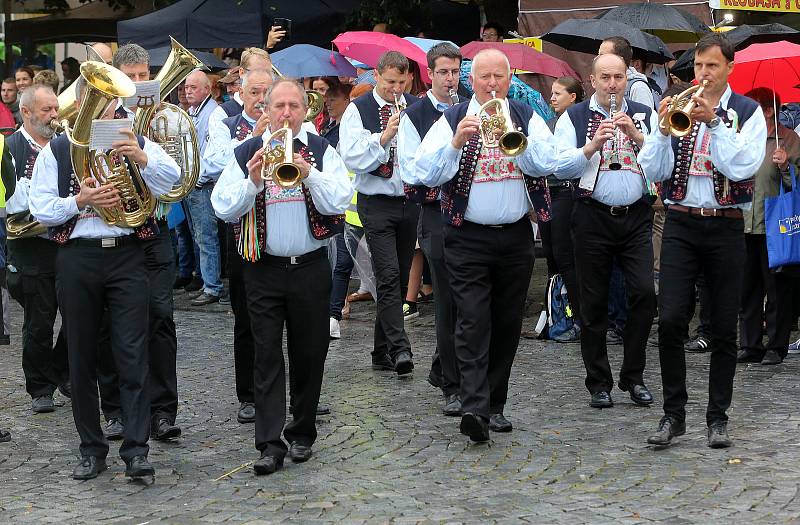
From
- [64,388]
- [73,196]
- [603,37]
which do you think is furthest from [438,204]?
[603,37]

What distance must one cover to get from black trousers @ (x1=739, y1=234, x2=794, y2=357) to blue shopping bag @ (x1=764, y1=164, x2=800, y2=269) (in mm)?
214

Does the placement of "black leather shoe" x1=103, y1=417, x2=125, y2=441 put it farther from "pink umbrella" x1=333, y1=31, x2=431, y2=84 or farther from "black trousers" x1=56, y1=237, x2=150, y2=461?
"pink umbrella" x1=333, y1=31, x2=431, y2=84

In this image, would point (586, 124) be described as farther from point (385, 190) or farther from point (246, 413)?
point (246, 413)

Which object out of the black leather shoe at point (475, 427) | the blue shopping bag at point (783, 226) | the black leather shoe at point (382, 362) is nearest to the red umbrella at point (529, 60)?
the blue shopping bag at point (783, 226)

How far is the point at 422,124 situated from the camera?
27.2ft

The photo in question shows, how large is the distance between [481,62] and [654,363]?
3.28 metres

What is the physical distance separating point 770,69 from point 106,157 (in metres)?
5.21

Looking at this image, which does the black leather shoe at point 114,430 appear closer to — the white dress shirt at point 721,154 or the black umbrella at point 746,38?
the white dress shirt at point 721,154

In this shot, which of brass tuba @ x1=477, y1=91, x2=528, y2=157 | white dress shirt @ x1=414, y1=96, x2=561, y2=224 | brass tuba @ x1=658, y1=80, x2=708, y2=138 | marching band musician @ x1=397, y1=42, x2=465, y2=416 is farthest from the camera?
marching band musician @ x1=397, y1=42, x2=465, y2=416

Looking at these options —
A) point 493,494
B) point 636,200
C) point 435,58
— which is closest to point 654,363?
point 636,200

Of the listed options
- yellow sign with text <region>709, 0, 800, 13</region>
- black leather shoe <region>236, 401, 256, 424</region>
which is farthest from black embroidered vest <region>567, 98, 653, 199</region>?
yellow sign with text <region>709, 0, 800, 13</region>

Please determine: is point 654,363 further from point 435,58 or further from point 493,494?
point 493,494

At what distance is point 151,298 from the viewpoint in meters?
7.82

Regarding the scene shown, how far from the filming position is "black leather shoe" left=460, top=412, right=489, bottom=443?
7461mm
